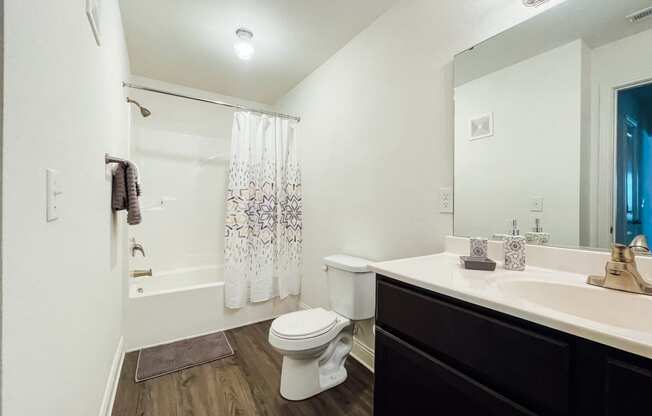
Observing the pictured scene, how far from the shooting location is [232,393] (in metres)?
1.65

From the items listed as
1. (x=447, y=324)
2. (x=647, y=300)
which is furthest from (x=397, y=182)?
(x=647, y=300)

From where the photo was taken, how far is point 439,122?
1.50 meters

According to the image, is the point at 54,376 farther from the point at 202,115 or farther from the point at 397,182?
the point at 202,115

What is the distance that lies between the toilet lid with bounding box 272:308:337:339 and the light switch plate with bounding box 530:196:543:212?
1.18 meters

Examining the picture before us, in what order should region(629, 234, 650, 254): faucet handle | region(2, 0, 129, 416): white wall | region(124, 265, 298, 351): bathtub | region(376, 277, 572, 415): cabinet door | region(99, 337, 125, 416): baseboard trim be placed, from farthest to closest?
region(124, 265, 298, 351): bathtub
region(99, 337, 125, 416): baseboard trim
region(629, 234, 650, 254): faucet handle
region(376, 277, 572, 415): cabinet door
region(2, 0, 129, 416): white wall

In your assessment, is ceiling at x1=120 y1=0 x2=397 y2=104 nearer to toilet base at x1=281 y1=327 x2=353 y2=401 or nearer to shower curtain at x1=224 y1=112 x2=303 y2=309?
shower curtain at x1=224 y1=112 x2=303 y2=309

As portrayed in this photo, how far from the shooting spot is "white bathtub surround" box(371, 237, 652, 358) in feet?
1.97

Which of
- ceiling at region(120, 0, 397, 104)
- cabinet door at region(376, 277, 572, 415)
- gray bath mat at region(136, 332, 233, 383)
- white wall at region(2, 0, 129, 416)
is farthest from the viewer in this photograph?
gray bath mat at region(136, 332, 233, 383)

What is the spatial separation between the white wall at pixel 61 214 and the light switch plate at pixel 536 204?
5.13ft

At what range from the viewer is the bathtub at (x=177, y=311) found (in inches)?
85.0

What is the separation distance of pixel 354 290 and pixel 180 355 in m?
1.40

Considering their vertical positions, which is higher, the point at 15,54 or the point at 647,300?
the point at 15,54

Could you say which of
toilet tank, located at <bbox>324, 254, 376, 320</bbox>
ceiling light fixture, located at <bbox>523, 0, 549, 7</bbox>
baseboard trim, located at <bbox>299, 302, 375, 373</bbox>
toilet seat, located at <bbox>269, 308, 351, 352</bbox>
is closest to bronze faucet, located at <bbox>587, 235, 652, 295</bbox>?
ceiling light fixture, located at <bbox>523, 0, 549, 7</bbox>

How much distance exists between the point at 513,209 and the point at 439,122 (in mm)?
581
